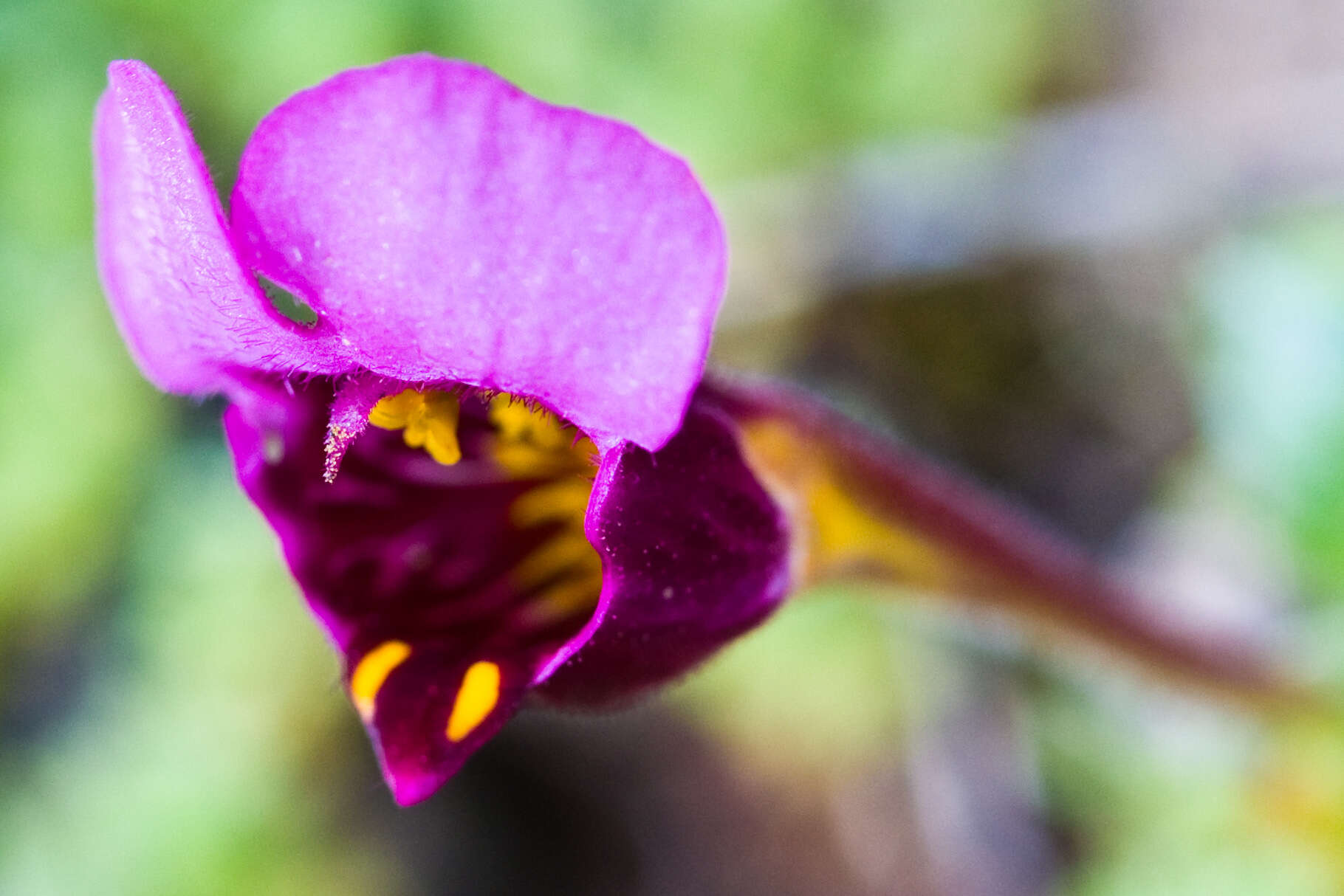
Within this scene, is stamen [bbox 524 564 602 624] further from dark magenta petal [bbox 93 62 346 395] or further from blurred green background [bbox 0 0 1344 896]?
blurred green background [bbox 0 0 1344 896]

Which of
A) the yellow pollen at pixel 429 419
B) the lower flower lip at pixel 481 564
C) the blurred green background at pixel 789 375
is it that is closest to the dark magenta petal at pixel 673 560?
the lower flower lip at pixel 481 564

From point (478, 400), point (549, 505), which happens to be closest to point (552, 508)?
point (549, 505)

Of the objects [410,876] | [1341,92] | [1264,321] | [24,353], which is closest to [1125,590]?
[1264,321]

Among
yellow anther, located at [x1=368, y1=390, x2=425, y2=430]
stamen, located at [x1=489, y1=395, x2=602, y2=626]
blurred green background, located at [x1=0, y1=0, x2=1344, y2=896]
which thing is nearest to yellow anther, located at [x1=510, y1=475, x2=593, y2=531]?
stamen, located at [x1=489, y1=395, x2=602, y2=626]

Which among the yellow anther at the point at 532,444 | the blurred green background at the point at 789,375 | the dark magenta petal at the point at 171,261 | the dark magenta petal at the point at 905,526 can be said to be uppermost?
the dark magenta petal at the point at 171,261

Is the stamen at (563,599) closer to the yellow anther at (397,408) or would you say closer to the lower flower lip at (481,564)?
the lower flower lip at (481,564)

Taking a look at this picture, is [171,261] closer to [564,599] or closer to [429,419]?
[429,419]
